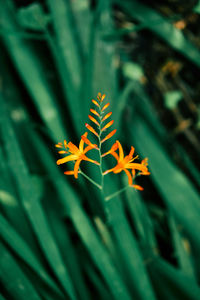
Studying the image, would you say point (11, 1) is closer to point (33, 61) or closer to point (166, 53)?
point (33, 61)

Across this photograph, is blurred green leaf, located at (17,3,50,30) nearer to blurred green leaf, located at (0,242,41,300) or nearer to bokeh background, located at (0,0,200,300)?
bokeh background, located at (0,0,200,300)

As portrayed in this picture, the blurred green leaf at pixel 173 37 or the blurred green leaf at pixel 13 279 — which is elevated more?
the blurred green leaf at pixel 173 37

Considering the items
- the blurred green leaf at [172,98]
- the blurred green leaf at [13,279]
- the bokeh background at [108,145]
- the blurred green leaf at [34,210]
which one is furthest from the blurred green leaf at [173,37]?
the blurred green leaf at [13,279]

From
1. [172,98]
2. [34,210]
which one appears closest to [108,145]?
[34,210]

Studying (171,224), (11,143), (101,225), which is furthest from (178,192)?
(11,143)

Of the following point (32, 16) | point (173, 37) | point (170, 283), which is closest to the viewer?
point (170, 283)

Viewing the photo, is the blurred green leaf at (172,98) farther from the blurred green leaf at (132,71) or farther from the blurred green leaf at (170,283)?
the blurred green leaf at (170,283)

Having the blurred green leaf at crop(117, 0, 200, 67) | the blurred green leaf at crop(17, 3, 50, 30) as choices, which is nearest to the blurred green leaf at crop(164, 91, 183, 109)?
the blurred green leaf at crop(117, 0, 200, 67)

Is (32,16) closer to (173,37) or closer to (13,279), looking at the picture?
(173,37)
